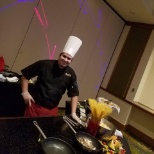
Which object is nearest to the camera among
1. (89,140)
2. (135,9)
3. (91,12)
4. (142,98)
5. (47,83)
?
(89,140)

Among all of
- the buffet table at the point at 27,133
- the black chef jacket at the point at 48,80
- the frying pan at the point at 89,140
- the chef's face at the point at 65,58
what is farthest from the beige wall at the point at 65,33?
the frying pan at the point at 89,140

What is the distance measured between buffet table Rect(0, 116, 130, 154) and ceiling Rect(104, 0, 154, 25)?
121 inches

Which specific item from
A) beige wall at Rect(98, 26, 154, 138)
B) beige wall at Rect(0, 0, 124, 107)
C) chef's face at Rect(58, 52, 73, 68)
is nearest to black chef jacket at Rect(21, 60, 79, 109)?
chef's face at Rect(58, 52, 73, 68)

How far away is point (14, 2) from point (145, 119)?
12.4ft

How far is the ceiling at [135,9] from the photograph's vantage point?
4016 millimetres

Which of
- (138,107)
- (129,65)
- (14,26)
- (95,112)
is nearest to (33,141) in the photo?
(95,112)

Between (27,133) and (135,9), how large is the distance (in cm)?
379

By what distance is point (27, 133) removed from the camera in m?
1.37

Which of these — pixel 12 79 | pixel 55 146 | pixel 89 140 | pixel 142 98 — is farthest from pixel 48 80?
pixel 142 98

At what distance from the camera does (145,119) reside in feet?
16.1

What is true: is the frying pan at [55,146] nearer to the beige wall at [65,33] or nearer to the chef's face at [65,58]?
the chef's face at [65,58]

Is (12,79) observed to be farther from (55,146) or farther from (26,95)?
(55,146)

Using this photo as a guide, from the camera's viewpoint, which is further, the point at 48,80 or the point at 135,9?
the point at 135,9

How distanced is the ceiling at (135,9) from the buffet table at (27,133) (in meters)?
3.08
